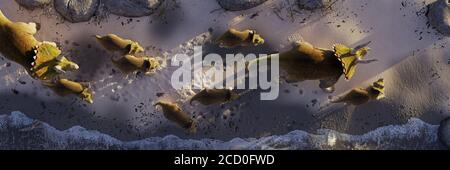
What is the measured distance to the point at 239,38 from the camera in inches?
447

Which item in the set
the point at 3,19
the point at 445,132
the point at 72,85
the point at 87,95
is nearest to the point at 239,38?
the point at 87,95

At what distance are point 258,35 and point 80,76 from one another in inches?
186

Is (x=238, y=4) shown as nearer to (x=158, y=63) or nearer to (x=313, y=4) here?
(x=313, y=4)

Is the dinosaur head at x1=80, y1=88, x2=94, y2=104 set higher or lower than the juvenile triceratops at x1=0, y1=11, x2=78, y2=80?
lower

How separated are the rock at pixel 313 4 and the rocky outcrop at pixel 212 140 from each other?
3.26 m

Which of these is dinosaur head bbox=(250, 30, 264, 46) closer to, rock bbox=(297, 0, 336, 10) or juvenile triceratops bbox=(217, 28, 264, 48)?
juvenile triceratops bbox=(217, 28, 264, 48)

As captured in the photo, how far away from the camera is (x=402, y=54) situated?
39.1 ft

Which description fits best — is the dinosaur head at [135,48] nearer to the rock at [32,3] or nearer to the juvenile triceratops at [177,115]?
the juvenile triceratops at [177,115]

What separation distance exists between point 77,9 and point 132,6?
1385 mm

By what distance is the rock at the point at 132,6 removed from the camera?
452 inches

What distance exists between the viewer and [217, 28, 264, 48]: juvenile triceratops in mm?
11328

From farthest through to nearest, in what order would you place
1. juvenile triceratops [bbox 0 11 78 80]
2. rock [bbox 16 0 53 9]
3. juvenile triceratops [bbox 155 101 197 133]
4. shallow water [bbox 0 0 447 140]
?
shallow water [bbox 0 0 447 140]
juvenile triceratops [bbox 155 101 197 133]
rock [bbox 16 0 53 9]
juvenile triceratops [bbox 0 11 78 80]

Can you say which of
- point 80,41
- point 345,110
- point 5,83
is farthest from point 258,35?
point 5,83

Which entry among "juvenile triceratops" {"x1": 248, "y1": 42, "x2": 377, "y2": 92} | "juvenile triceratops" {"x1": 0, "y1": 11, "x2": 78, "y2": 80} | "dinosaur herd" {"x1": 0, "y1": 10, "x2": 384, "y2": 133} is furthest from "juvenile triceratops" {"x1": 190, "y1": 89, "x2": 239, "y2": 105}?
"juvenile triceratops" {"x1": 0, "y1": 11, "x2": 78, "y2": 80}
